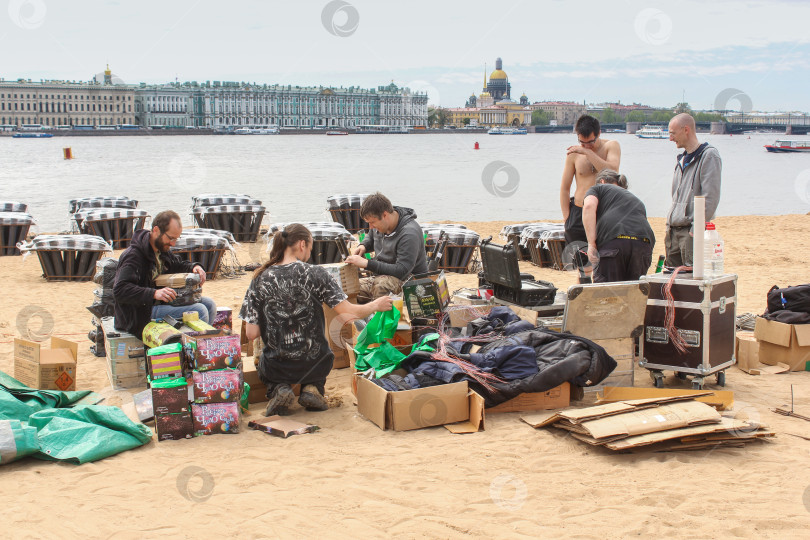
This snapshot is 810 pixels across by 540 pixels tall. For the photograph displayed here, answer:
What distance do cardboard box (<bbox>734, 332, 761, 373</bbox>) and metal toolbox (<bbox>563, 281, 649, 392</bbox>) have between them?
1168mm

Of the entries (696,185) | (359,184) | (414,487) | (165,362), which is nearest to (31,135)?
(359,184)

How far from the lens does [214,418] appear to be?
4.91 m

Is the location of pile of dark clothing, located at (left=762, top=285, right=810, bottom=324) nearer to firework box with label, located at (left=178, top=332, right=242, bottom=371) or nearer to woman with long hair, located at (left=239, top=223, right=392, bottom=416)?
woman with long hair, located at (left=239, top=223, right=392, bottom=416)

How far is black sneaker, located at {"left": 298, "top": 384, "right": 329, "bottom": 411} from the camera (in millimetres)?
5316

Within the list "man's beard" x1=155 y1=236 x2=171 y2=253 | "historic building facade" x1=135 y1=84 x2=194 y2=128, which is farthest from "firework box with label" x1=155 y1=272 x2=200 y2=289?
"historic building facade" x1=135 y1=84 x2=194 y2=128

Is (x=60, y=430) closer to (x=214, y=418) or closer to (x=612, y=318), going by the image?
(x=214, y=418)

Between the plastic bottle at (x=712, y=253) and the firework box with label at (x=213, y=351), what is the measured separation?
3.23 m

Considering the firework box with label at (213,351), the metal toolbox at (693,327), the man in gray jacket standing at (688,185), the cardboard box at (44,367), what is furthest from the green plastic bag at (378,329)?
the man in gray jacket standing at (688,185)

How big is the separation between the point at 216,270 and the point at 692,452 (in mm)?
8127

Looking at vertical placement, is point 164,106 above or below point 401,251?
above

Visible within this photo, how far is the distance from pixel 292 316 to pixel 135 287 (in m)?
1.29

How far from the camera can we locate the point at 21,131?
129375mm

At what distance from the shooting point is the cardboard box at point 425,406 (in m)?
4.98

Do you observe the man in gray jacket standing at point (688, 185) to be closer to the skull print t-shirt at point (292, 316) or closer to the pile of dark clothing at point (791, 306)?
the pile of dark clothing at point (791, 306)
